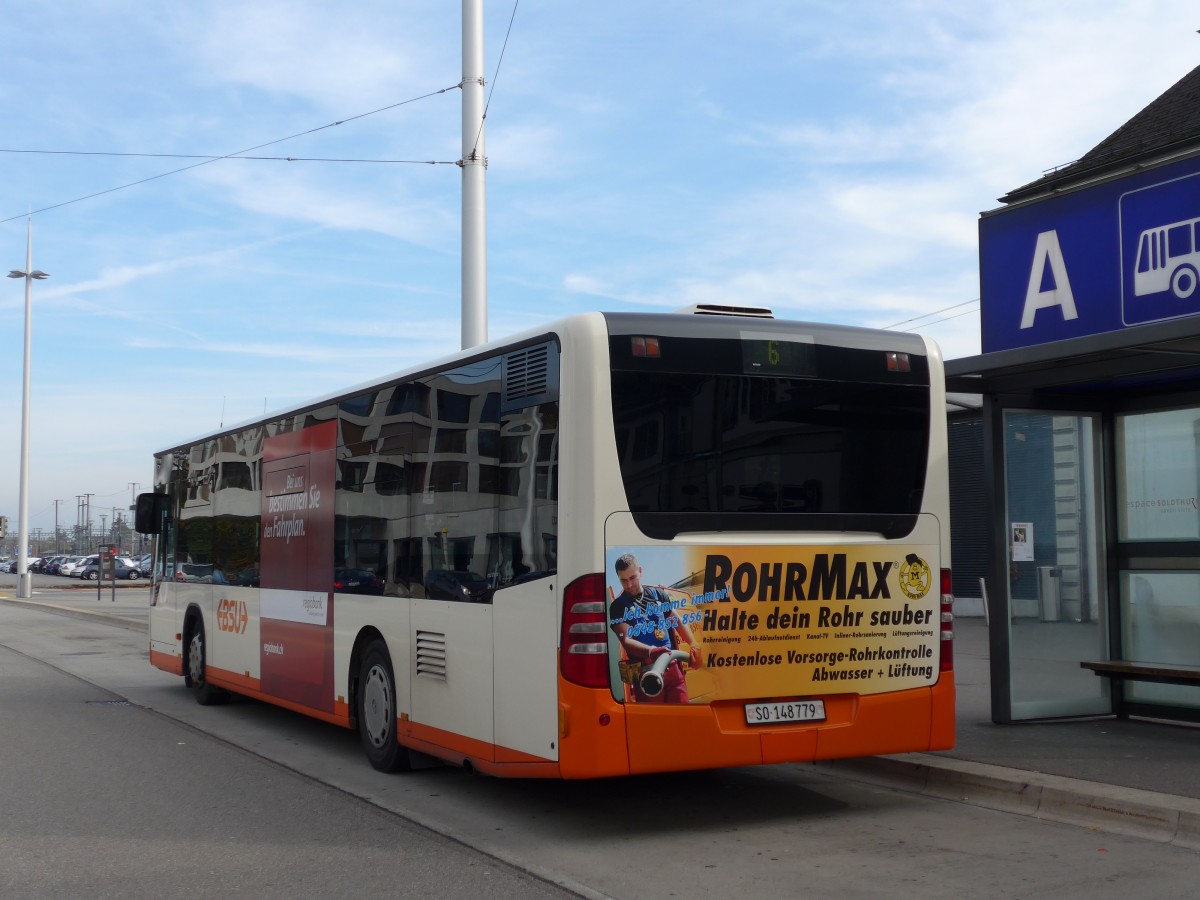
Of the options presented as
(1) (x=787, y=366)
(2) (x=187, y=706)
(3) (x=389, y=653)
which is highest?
(1) (x=787, y=366)

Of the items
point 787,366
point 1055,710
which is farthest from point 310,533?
point 1055,710

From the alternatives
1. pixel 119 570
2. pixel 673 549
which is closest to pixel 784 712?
pixel 673 549

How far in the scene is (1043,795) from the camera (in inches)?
304

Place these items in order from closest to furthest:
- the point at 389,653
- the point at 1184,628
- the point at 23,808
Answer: the point at 23,808, the point at 389,653, the point at 1184,628

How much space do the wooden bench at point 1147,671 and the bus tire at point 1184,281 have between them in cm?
302

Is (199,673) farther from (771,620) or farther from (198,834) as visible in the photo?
(771,620)

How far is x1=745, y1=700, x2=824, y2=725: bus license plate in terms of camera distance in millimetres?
7254

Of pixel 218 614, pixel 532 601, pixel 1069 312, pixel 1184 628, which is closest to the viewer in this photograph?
pixel 532 601

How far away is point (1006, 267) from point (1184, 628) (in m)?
3.66

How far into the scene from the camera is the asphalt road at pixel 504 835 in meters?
6.23

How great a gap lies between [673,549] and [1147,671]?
16.4 feet

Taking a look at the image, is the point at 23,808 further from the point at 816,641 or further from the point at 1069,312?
the point at 1069,312

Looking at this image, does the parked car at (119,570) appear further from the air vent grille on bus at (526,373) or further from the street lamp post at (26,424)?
the air vent grille on bus at (526,373)

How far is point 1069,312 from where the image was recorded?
11648 mm
